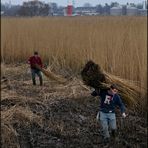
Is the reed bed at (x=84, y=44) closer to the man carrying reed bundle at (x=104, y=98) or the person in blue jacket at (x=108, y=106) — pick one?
the man carrying reed bundle at (x=104, y=98)

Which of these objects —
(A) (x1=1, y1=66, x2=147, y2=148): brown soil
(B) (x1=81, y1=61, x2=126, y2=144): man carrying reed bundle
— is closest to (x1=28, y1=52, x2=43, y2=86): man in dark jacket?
(A) (x1=1, y1=66, x2=147, y2=148): brown soil

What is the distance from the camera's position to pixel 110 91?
471 cm

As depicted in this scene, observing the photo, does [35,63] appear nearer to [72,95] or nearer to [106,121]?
[72,95]

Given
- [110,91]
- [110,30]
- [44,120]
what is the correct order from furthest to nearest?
[110,30] < [44,120] < [110,91]

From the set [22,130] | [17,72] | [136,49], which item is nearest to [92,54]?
[136,49]

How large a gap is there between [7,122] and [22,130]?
231 mm

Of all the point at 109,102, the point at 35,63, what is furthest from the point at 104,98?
the point at 35,63

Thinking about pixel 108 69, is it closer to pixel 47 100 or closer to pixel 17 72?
pixel 47 100

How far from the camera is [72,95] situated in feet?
22.2

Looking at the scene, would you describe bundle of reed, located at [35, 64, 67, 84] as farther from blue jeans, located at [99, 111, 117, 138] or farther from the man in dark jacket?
blue jeans, located at [99, 111, 117, 138]

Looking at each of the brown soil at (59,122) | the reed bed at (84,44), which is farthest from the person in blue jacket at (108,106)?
the reed bed at (84,44)

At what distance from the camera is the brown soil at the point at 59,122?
480 cm

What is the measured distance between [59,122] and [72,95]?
4.51ft

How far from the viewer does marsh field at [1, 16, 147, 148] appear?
4934 mm
